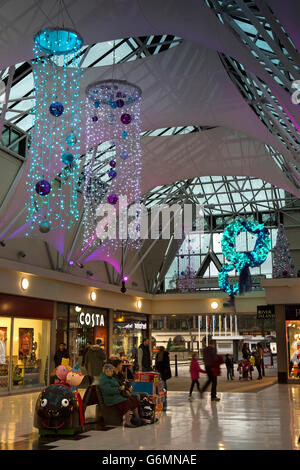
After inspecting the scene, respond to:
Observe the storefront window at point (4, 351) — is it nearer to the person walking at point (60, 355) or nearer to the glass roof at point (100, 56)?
the person walking at point (60, 355)

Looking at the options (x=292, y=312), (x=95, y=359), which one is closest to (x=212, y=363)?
(x=95, y=359)

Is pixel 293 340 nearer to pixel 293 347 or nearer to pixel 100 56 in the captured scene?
pixel 293 347

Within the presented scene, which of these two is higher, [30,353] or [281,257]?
[281,257]

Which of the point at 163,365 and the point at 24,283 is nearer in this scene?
the point at 163,365

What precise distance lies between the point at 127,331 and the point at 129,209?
627 cm

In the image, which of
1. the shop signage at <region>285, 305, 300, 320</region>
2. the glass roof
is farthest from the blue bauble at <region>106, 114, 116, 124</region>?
the shop signage at <region>285, 305, 300, 320</region>

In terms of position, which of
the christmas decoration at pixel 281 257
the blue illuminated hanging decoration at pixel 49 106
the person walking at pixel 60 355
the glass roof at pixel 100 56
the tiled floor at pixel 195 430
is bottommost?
the tiled floor at pixel 195 430

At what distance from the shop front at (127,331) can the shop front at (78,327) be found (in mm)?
1263

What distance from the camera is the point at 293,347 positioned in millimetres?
19359

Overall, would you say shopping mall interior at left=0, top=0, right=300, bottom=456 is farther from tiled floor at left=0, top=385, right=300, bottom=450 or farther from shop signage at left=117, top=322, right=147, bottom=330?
shop signage at left=117, top=322, right=147, bottom=330

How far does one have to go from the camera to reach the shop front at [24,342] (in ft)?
55.3

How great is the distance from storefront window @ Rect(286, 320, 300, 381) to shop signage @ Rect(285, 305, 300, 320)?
5.8 inches

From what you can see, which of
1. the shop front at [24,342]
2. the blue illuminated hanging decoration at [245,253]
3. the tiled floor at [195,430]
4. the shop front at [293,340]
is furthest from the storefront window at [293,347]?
the shop front at [24,342]
